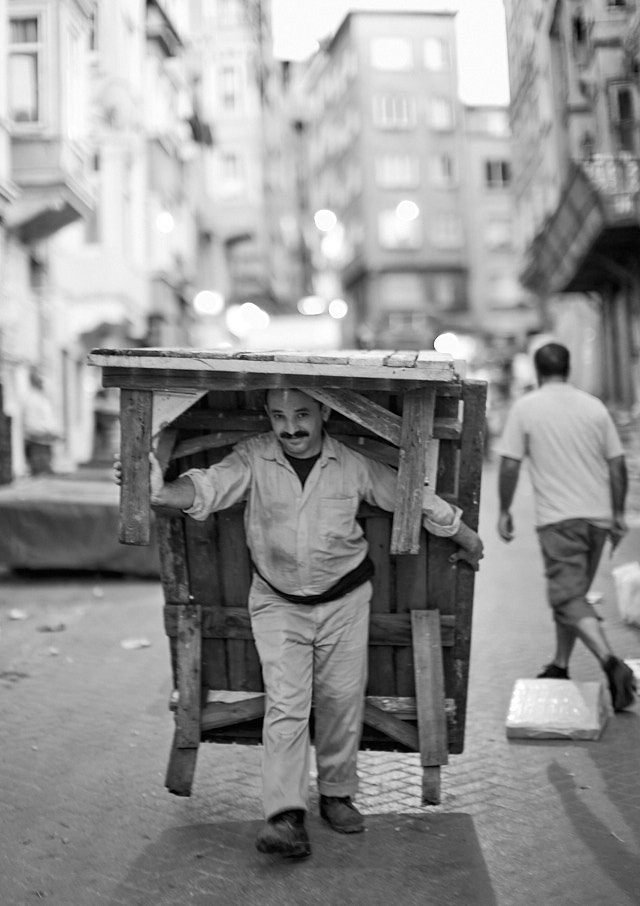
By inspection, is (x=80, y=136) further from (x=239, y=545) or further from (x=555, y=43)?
(x=239, y=545)

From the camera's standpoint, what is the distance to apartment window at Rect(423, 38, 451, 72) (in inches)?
2539

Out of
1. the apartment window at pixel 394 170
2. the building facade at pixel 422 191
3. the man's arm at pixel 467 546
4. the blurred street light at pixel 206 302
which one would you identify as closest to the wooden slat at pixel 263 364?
the man's arm at pixel 467 546

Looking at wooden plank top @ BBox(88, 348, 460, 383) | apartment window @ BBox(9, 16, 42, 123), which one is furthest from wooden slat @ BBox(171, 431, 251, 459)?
apartment window @ BBox(9, 16, 42, 123)

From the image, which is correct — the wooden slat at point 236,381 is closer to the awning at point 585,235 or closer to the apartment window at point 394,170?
the awning at point 585,235

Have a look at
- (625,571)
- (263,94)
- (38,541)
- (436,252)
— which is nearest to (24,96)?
(38,541)

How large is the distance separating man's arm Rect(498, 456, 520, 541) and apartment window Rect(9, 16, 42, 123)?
15.2 meters

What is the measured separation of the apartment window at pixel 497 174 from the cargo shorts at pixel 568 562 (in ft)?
191

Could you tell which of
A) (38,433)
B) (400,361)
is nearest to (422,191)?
(38,433)

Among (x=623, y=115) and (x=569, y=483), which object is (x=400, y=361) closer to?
(x=569, y=483)

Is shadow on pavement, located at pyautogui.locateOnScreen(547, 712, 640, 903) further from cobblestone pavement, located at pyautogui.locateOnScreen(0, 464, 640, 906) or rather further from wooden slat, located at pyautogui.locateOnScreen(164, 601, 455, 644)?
wooden slat, located at pyautogui.locateOnScreen(164, 601, 455, 644)

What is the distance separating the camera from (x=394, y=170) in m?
64.2

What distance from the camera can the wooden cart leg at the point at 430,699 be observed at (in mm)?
4629

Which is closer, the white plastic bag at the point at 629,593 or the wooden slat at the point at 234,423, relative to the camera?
the wooden slat at the point at 234,423

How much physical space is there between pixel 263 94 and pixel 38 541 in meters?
44.4
